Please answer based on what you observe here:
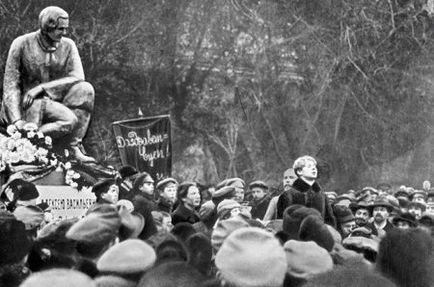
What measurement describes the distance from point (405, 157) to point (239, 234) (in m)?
15.9

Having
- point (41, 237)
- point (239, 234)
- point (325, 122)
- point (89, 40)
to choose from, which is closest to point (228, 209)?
point (41, 237)

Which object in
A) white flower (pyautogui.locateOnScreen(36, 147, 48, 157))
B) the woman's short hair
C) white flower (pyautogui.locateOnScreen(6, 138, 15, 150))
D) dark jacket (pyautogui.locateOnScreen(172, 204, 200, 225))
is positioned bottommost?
dark jacket (pyautogui.locateOnScreen(172, 204, 200, 225))

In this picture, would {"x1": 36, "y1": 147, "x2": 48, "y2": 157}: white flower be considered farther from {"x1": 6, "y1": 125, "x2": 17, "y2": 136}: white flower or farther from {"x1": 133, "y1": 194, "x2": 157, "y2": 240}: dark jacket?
{"x1": 133, "y1": 194, "x2": 157, "y2": 240}: dark jacket

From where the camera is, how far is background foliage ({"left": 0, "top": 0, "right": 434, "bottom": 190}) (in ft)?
48.4

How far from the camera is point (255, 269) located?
5.83 ft

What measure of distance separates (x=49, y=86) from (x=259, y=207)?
6.73 ft

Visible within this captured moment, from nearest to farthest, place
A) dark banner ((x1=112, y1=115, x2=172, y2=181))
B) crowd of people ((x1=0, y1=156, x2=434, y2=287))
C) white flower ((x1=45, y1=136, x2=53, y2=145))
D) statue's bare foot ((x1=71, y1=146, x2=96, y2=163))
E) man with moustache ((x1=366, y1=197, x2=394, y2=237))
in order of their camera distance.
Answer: crowd of people ((x1=0, y1=156, x2=434, y2=287)), white flower ((x1=45, y1=136, x2=53, y2=145)), man with moustache ((x1=366, y1=197, x2=394, y2=237)), statue's bare foot ((x1=71, y1=146, x2=96, y2=163)), dark banner ((x1=112, y1=115, x2=172, y2=181))

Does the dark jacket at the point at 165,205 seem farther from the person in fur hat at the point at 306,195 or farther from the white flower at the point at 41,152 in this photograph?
the person in fur hat at the point at 306,195

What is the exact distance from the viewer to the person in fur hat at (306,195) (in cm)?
521

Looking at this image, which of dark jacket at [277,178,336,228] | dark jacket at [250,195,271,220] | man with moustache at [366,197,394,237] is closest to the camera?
dark jacket at [277,178,336,228]

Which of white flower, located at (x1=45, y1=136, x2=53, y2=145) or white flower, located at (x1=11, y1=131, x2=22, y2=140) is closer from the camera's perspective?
white flower, located at (x1=11, y1=131, x2=22, y2=140)

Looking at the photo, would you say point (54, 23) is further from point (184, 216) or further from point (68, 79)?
point (184, 216)

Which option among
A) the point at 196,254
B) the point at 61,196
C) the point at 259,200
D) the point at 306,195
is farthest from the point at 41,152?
the point at 196,254

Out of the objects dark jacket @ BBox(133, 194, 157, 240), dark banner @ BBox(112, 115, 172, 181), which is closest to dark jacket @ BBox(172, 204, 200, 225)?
dark jacket @ BBox(133, 194, 157, 240)
